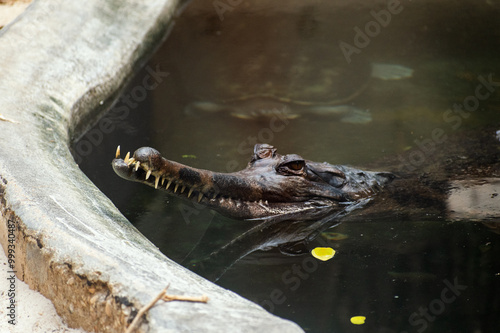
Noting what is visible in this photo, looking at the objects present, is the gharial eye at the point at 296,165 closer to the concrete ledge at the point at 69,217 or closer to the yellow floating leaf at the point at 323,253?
the yellow floating leaf at the point at 323,253

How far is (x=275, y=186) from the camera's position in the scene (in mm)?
4793


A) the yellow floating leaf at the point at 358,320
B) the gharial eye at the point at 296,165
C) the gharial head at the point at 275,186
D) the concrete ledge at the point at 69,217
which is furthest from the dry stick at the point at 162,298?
the gharial eye at the point at 296,165

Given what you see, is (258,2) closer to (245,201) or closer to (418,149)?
(418,149)

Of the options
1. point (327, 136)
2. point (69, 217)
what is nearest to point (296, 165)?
point (327, 136)

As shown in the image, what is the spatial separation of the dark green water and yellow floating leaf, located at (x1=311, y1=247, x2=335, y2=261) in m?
0.07

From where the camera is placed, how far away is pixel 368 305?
3416mm

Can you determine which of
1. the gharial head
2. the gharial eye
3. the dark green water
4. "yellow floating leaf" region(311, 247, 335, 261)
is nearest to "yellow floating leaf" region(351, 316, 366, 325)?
the dark green water

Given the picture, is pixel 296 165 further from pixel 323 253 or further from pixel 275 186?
pixel 323 253

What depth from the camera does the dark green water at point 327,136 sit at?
11.5 feet

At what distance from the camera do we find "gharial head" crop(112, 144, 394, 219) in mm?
4340

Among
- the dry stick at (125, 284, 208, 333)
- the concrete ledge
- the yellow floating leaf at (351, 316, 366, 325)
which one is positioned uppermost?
the dry stick at (125, 284, 208, 333)

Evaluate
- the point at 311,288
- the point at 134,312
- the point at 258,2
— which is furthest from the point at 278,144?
the point at 258,2

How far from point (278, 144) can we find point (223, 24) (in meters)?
3.72

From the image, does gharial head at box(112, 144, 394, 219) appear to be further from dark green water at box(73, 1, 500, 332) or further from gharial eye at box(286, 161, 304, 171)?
dark green water at box(73, 1, 500, 332)
